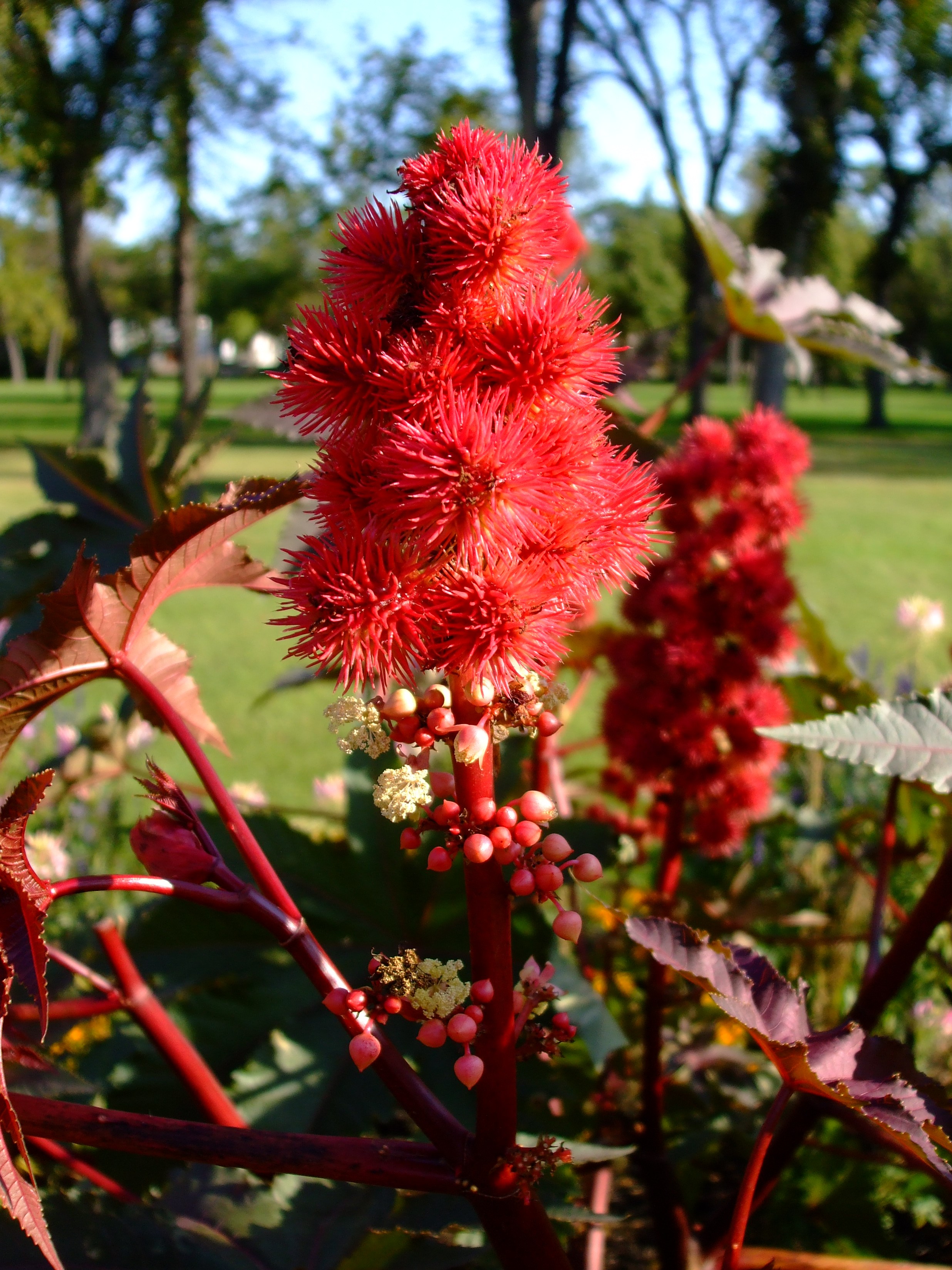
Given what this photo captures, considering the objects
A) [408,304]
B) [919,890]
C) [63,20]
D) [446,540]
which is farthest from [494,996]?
[63,20]

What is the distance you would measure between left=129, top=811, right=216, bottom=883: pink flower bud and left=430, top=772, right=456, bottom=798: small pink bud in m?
0.16

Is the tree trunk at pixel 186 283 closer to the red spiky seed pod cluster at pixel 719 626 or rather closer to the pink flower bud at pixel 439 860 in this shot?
the red spiky seed pod cluster at pixel 719 626

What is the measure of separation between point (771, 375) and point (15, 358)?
5478cm

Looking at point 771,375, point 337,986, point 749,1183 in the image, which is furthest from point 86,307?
point 749,1183

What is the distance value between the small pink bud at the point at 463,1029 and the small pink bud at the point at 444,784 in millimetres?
147

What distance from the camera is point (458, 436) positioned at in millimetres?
539

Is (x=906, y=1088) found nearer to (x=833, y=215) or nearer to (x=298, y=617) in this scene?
(x=298, y=617)

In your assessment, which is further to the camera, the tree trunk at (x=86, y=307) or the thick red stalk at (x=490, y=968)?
the tree trunk at (x=86, y=307)

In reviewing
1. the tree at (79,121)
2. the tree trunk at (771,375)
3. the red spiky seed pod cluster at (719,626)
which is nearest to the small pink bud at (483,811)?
the red spiky seed pod cluster at (719,626)

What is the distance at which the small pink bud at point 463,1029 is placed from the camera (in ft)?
1.94

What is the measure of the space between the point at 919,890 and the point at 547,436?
192 centimetres

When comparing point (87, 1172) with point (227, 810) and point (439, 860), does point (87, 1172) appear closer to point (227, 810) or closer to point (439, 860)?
point (227, 810)

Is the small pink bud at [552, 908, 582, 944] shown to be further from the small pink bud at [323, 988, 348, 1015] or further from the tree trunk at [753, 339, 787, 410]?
the tree trunk at [753, 339, 787, 410]

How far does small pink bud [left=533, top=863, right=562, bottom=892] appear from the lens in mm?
596
